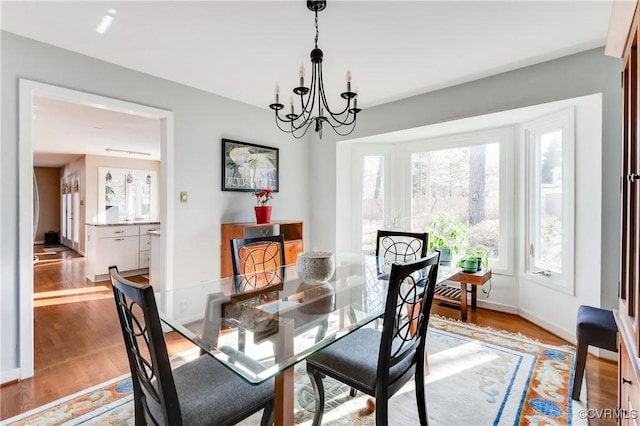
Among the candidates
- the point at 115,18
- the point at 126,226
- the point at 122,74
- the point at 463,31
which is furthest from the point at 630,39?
the point at 126,226

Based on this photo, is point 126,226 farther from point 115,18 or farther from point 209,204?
point 115,18

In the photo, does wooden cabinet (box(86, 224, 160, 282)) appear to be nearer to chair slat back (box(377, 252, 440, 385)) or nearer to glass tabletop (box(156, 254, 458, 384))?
glass tabletop (box(156, 254, 458, 384))

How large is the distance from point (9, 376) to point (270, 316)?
204 cm

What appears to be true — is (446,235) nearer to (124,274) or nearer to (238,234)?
(238,234)

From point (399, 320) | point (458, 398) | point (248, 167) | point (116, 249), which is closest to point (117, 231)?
point (116, 249)

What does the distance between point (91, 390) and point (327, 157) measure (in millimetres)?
3379

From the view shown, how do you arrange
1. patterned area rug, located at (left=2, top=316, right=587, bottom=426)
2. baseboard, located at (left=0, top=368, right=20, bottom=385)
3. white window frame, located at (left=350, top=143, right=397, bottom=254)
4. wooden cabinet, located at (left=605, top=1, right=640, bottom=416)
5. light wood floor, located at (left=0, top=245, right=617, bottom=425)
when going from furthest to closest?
white window frame, located at (left=350, top=143, right=397, bottom=254), baseboard, located at (left=0, top=368, right=20, bottom=385), light wood floor, located at (left=0, top=245, right=617, bottom=425), patterned area rug, located at (left=2, top=316, right=587, bottom=426), wooden cabinet, located at (left=605, top=1, right=640, bottom=416)

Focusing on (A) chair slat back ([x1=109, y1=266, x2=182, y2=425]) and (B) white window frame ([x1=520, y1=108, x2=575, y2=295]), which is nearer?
(A) chair slat back ([x1=109, y1=266, x2=182, y2=425])

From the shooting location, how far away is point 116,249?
5207 mm

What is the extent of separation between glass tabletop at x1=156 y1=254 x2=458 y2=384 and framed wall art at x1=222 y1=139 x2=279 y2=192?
1.56 metres

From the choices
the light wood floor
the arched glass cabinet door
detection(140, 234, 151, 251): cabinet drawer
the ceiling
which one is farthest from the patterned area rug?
the arched glass cabinet door

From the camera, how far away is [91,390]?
2070 mm

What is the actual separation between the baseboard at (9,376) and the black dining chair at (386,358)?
215cm

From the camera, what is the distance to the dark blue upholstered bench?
1854 millimetres
